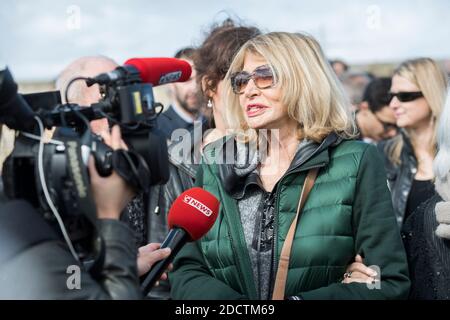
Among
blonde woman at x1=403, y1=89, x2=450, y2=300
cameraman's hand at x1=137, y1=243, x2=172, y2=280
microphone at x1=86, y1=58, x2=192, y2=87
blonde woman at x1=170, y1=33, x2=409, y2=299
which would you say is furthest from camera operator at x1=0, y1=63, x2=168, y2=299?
blonde woman at x1=403, y1=89, x2=450, y2=300

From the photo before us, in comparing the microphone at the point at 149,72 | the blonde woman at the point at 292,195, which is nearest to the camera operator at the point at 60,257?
the microphone at the point at 149,72

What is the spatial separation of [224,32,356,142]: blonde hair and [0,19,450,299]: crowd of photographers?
0.02 m

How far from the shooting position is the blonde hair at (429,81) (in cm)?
555

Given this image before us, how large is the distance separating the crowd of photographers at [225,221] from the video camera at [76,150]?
0.03 metres

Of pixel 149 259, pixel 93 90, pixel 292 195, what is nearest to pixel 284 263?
pixel 292 195

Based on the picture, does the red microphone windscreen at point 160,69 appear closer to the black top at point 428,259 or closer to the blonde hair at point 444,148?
the blonde hair at point 444,148

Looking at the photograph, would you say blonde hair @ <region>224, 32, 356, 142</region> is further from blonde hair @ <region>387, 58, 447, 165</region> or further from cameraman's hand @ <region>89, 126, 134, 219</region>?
blonde hair @ <region>387, 58, 447, 165</region>

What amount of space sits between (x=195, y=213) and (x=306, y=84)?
0.90m

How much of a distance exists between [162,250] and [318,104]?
108 cm

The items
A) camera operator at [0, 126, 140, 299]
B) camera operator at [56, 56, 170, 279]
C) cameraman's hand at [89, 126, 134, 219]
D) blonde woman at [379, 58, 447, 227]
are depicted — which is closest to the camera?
camera operator at [0, 126, 140, 299]

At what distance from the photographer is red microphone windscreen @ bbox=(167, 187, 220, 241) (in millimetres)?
2859

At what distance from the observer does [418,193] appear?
5.28m

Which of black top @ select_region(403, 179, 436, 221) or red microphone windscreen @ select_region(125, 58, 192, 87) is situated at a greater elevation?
red microphone windscreen @ select_region(125, 58, 192, 87)
